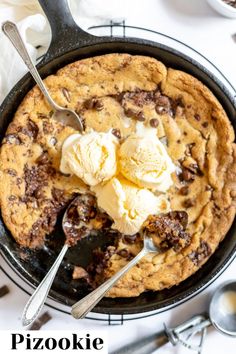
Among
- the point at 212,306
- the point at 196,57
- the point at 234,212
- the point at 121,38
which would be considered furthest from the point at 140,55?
the point at 212,306

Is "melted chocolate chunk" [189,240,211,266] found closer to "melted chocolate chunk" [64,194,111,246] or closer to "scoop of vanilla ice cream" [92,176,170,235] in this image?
"scoop of vanilla ice cream" [92,176,170,235]

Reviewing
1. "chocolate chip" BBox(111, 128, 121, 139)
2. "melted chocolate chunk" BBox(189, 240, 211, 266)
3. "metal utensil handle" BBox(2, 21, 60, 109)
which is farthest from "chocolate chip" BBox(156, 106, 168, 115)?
"melted chocolate chunk" BBox(189, 240, 211, 266)

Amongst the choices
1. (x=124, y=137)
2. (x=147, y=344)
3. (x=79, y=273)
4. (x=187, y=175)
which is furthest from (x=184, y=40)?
(x=147, y=344)

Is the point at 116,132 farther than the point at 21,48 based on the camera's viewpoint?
Yes

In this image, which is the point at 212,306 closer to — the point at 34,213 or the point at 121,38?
the point at 34,213

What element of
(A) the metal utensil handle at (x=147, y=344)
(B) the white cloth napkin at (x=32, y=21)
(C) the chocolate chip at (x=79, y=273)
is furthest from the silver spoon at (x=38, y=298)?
(B) the white cloth napkin at (x=32, y=21)

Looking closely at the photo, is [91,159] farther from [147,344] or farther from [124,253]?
[147,344]
